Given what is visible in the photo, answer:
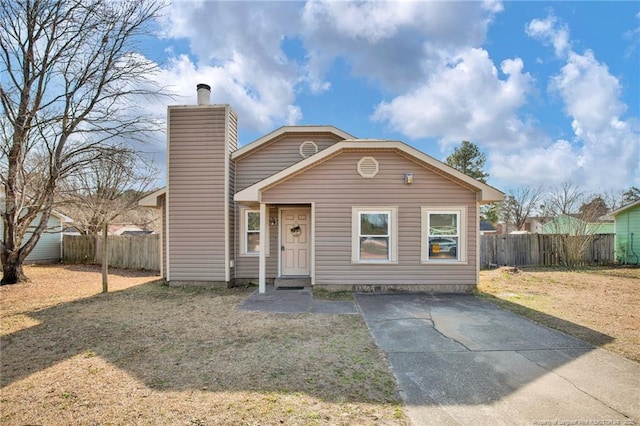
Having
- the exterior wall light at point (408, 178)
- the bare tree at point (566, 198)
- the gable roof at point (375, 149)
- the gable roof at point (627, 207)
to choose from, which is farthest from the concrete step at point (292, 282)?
the bare tree at point (566, 198)

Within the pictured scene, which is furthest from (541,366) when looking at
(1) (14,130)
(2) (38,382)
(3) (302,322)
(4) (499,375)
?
(1) (14,130)

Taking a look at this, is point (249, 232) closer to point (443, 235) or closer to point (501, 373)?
point (443, 235)

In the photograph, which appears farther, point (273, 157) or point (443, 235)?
point (273, 157)

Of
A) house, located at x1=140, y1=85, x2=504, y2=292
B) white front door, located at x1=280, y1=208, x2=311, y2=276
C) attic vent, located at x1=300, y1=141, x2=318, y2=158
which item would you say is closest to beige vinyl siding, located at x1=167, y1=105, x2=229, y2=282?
house, located at x1=140, y1=85, x2=504, y2=292

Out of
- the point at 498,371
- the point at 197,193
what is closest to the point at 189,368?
the point at 498,371

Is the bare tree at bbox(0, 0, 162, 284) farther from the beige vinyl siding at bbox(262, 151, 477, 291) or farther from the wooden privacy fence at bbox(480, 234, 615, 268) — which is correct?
the wooden privacy fence at bbox(480, 234, 615, 268)

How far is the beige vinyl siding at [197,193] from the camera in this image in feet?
31.6

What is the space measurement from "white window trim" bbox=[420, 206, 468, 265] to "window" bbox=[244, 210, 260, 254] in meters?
5.16

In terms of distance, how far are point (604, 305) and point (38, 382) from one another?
10903 mm

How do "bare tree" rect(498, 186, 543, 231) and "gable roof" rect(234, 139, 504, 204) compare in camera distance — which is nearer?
"gable roof" rect(234, 139, 504, 204)

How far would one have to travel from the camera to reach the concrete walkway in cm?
304

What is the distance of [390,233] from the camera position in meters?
8.66

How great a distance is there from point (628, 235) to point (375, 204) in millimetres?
16140

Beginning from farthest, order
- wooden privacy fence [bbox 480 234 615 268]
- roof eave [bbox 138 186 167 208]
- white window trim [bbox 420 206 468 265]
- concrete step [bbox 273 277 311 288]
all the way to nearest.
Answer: wooden privacy fence [bbox 480 234 615 268] < roof eave [bbox 138 186 167 208] < concrete step [bbox 273 277 311 288] < white window trim [bbox 420 206 468 265]
